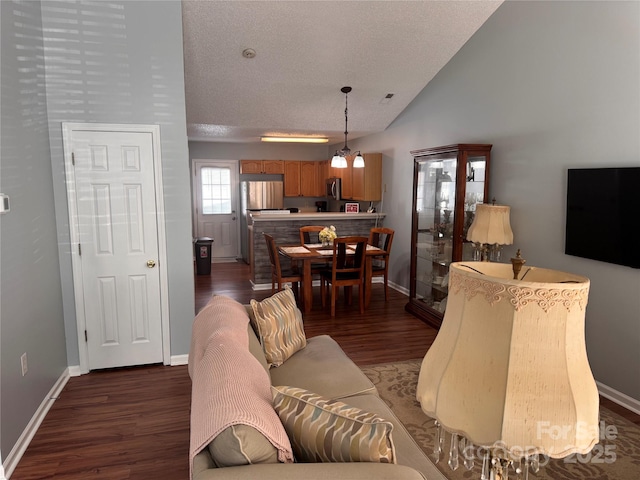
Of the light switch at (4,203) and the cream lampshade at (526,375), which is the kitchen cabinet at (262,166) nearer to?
the light switch at (4,203)

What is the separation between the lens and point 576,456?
265cm

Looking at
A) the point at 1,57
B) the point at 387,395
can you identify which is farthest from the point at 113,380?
the point at 1,57

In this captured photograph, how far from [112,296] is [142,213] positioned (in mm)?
776

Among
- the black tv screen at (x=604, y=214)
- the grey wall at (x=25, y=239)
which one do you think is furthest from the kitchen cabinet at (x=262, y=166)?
the black tv screen at (x=604, y=214)

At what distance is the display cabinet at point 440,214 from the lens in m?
4.64

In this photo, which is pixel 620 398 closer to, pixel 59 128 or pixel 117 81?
pixel 117 81

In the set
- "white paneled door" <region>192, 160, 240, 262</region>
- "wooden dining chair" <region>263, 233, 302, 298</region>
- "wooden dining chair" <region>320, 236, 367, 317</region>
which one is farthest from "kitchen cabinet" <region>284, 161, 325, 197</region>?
"wooden dining chair" <region>320, 236, 367, 317</region>

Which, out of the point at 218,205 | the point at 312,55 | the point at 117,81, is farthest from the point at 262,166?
the point at 117,81

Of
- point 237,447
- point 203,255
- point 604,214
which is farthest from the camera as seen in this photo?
point 203,255

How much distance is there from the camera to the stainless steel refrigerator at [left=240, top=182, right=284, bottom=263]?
9164 mm

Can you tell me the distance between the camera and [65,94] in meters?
3.53

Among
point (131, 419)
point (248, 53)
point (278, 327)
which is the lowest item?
point (131, 419)

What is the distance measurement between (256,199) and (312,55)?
4.77 metres

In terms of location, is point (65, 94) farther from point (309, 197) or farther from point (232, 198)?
point (309, 197)
